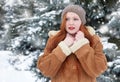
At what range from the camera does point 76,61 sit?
3094mm

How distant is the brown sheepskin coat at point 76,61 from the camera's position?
299cm

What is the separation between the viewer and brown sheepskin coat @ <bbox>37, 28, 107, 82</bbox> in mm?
2986

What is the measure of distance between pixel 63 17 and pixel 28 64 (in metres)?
3.49

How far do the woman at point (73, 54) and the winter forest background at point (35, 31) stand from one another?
10.2 ft

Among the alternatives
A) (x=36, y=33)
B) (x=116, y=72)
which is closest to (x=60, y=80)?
(x=116, y=72)

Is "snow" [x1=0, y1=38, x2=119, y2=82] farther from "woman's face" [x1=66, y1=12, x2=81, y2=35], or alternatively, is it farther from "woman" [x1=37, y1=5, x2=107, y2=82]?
"woman's face" [x1=66, y1=12, x2=81, y2=35]

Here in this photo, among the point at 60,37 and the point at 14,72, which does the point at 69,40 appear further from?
the point at 14,72

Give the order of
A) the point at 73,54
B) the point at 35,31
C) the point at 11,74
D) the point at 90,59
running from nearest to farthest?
the point at 90,59, the point at 73,54, the point at 11,74, the point at 35,31

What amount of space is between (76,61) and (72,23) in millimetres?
291

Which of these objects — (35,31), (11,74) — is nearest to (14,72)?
A: (11,74)

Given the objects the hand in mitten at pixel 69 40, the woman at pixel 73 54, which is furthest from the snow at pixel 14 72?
the hand in mitten at pixel 69 40

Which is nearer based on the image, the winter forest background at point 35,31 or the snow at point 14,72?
the snow at point 14,72

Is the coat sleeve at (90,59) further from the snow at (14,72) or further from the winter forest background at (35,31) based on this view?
the snow at (14,72)

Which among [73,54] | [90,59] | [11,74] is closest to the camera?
[90,59]
